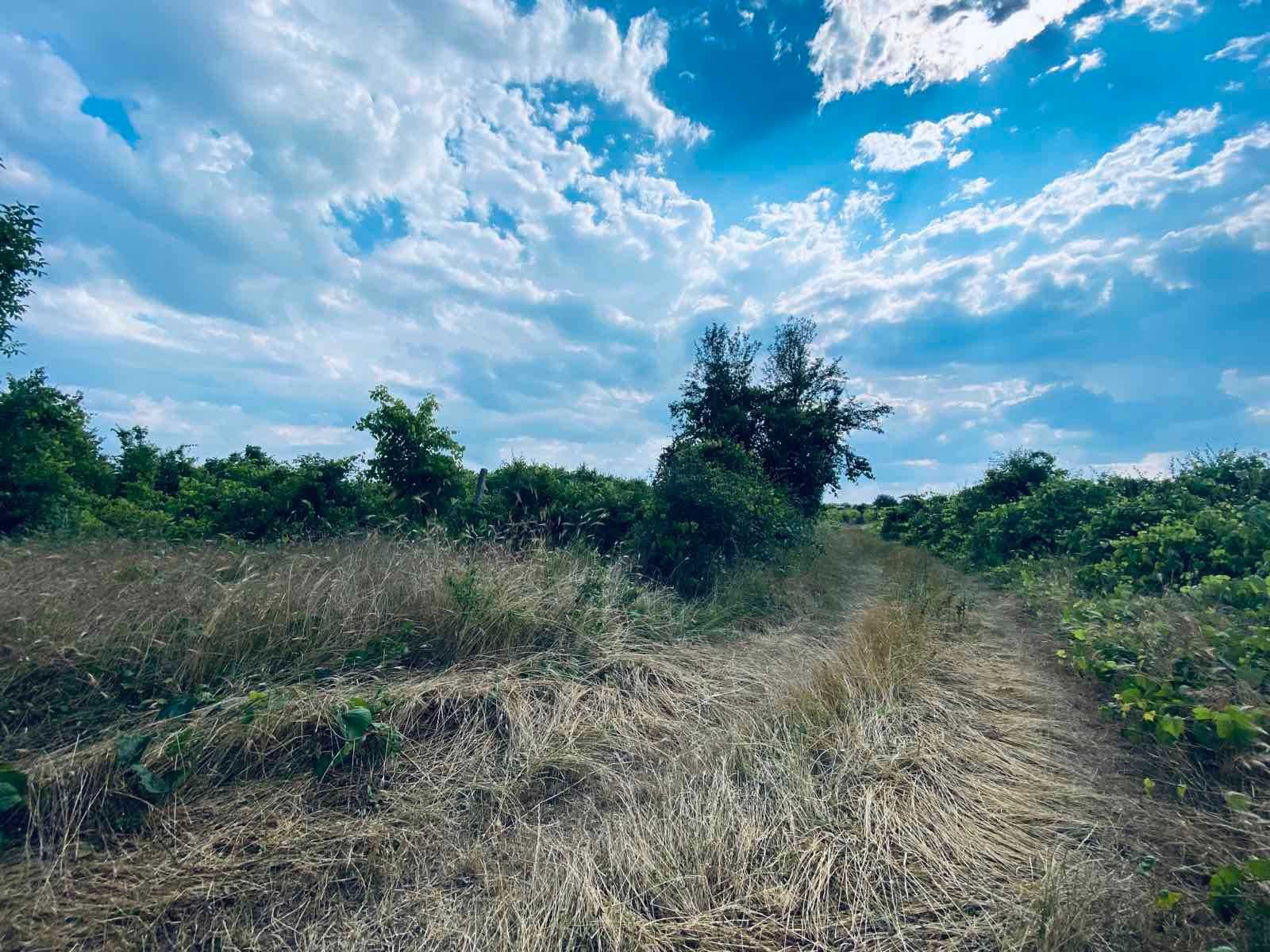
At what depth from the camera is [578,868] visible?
2.17 m

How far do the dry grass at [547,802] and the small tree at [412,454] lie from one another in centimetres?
329

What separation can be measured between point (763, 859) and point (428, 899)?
4.47ft

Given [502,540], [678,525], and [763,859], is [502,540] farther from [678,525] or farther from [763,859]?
[763,859]

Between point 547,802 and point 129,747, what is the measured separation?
1.90 metres

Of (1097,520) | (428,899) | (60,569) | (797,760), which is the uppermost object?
(1097,520)

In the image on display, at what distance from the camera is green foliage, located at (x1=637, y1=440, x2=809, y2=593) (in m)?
7.21

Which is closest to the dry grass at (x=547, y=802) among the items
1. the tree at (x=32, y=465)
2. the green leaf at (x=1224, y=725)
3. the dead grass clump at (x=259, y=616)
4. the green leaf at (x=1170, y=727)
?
the dead grass clump at (x=259, y=616)

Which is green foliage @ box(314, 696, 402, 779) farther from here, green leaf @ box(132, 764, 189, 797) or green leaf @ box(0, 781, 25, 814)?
green leaf @ box(0, 781, 25, 814)

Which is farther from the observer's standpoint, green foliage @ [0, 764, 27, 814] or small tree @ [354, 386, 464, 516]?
small tree @ [354, 386, 464, 516]

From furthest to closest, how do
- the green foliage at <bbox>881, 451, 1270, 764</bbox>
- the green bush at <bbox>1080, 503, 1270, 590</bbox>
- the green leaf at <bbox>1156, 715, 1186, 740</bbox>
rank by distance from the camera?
the green bush at <bbox>1080, 503, 1270, 590</bbox> < the green foliage at <bbox>881, 451, 1270, 764</bbox> < the green leaf at <bbox>1156, 715, 1186, 740</bbox>

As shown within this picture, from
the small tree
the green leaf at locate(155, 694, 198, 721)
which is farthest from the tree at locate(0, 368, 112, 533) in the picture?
the green leaf at locate(155, 694, 198, 721)

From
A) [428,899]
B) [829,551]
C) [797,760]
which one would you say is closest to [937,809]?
[797,760]

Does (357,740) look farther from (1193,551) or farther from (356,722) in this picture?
(1193,551)

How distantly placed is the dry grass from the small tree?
10.8 ft
